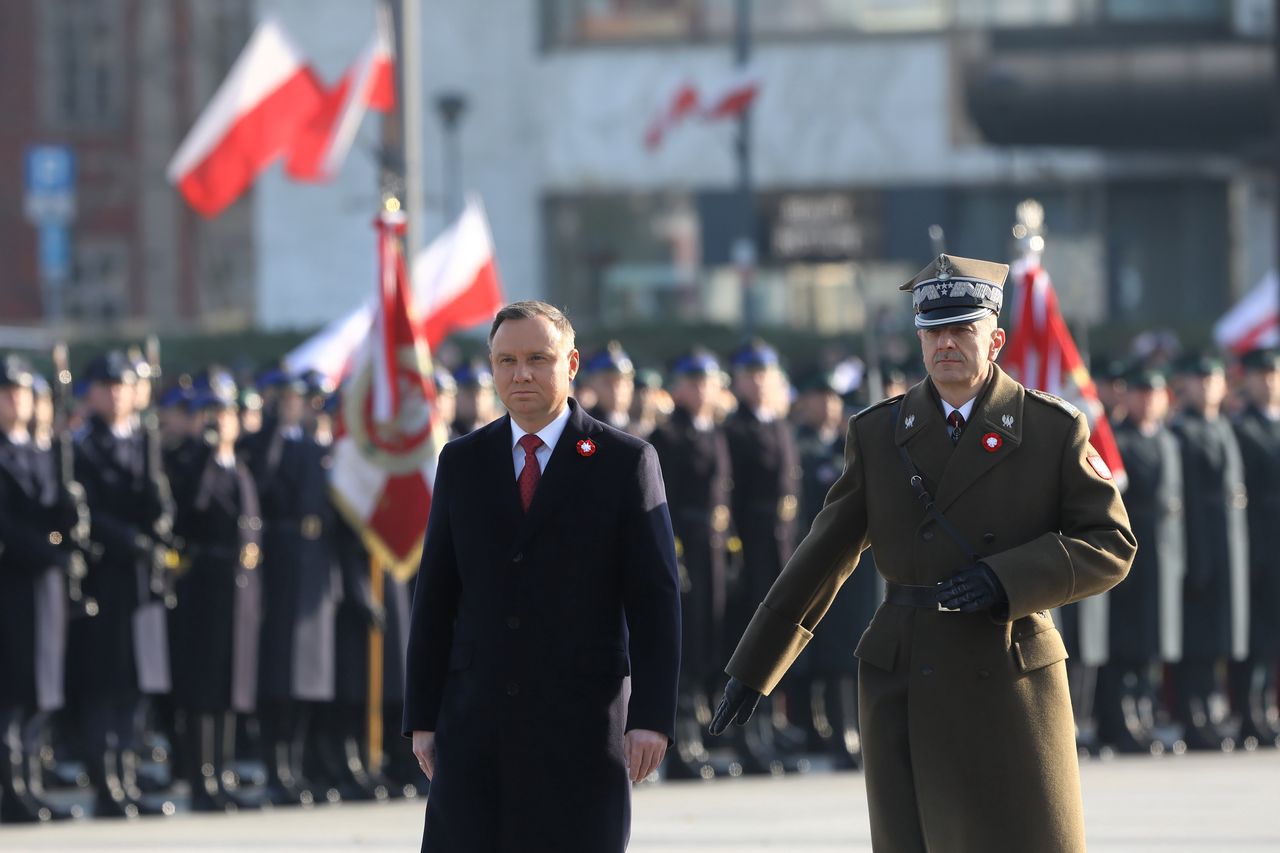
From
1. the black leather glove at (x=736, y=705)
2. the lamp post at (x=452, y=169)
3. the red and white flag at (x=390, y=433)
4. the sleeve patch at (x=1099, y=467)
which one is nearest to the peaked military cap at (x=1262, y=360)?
the red and white flag at (x=390, y=433)

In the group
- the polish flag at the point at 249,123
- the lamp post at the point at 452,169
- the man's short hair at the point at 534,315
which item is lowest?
the man's short hair at the point at 534,315

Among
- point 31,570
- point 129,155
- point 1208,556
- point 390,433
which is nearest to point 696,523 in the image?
point 390,433

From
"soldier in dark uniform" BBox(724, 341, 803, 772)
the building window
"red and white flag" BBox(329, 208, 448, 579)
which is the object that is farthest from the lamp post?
"red and white flag" BBox(329, 208, 448, 579)

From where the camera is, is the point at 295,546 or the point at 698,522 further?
the point at 698,522

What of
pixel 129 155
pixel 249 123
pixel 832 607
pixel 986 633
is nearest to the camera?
Result: pixel 986 633

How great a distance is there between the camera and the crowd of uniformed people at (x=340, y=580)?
37.2 ft

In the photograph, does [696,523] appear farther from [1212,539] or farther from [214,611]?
[1212,539]

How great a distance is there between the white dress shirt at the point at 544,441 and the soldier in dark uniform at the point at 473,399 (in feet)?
20.6

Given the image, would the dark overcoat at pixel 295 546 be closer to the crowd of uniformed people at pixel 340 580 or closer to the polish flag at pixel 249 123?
the crowd of uniformed people at pixel 340 580

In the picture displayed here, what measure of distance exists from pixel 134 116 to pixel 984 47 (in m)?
18.8

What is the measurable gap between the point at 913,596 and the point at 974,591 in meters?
0.29

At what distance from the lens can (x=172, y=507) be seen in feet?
38.3

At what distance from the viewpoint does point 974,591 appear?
5.82 meters

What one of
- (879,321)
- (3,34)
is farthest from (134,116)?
(879,321)
